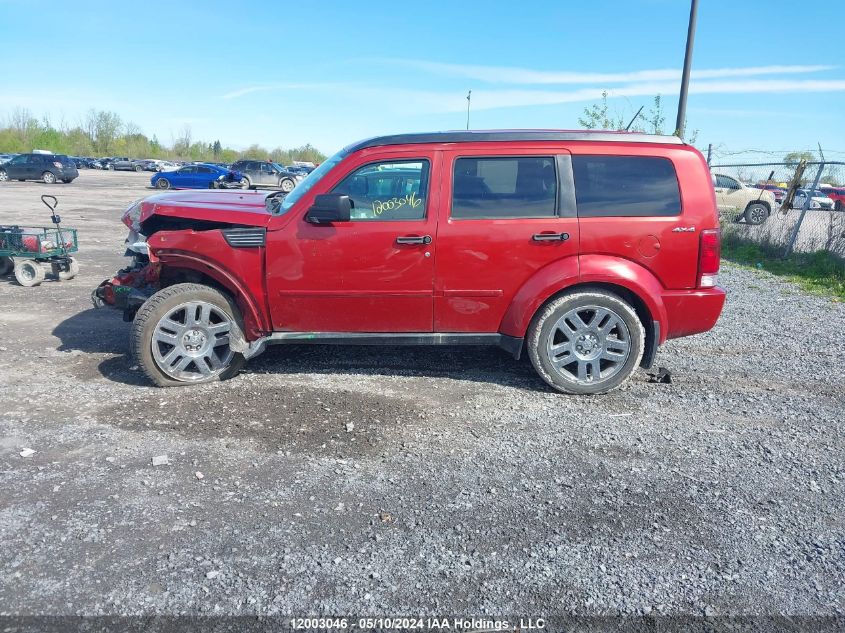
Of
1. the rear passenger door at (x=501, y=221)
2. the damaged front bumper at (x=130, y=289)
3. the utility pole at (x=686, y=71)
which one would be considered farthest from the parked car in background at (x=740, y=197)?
the damaged front bumper at (x=130, y=289)

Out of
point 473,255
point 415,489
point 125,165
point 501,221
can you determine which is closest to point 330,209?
point 473,255

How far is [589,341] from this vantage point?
5102 mm

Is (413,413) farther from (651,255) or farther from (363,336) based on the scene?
(651,255)

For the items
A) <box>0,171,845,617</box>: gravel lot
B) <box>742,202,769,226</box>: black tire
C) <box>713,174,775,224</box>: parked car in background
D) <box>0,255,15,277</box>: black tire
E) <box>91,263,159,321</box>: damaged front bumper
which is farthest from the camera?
<box>713,174,775,224</box>: parked car in background

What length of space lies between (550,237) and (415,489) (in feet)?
7.54

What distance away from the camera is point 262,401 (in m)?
4.85

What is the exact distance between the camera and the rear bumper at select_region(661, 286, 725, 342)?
507 centimetres

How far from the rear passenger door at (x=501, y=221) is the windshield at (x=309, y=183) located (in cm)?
93

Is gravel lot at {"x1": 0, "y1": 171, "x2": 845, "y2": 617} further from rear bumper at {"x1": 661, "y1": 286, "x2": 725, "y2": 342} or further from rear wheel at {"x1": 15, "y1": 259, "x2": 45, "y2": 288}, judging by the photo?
rear wheel at {"x1": 15, "y1": 259, "x2": 45, "y2": 288}

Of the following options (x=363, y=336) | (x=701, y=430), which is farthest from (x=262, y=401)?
(x=701, y=430)

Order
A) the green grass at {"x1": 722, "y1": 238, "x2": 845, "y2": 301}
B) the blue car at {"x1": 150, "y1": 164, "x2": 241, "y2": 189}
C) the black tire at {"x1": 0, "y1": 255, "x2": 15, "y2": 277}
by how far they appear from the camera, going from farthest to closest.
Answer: the blue car at {"x1": 150, "y1": 164, "x2": 241, "y2": 189} < the green grass at {"x1": 722, "y1": 238, "x2": 845, "y2": 301} < the black tire at {"x1": 0, "y1": 255, "x2": 15, "y2": 277}

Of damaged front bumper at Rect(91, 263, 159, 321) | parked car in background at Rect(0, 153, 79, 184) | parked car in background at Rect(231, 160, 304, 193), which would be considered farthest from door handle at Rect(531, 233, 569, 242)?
parked car in background at Rect(0, 153, 79, 184)

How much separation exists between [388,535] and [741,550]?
171cm

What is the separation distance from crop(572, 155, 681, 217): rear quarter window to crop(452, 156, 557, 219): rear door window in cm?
24
